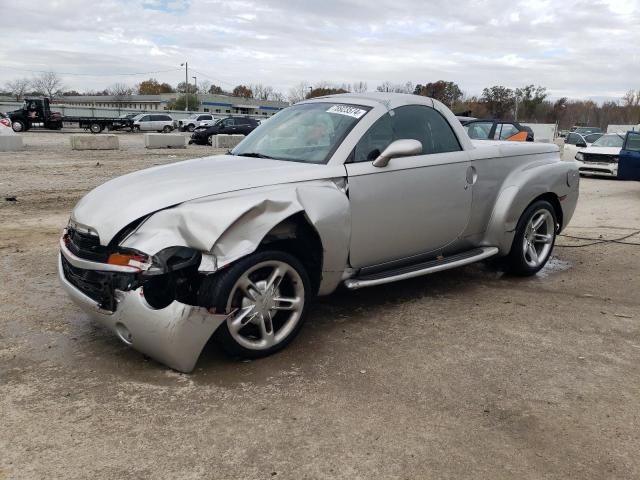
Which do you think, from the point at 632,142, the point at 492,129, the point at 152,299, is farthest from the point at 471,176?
the point at 492,129

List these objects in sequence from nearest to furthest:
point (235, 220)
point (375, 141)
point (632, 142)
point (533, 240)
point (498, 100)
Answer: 1. point (235, 220)
2. point (375, 141)
3. point (533, 240)
4. point (632, 142)
5. point (498, 100)

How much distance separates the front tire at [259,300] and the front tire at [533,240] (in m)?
2.65

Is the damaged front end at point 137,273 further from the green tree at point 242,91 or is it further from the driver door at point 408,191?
the green tree at point 242,91

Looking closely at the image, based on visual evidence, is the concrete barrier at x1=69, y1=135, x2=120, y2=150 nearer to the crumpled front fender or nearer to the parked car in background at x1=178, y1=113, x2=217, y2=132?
the crumpled front fender

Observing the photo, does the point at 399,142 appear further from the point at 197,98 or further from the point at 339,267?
the point at 197,98

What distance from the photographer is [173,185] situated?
12.0 feet

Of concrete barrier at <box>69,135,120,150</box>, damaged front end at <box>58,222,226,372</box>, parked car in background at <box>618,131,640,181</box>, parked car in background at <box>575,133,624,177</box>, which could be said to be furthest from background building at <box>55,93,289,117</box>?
damaged front end at <box>58,222,226,372</box>

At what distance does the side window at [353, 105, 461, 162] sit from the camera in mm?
4297

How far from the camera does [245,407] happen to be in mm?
3141

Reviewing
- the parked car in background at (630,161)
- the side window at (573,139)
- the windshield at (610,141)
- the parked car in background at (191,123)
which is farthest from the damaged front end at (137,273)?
the parked car in background at (191,123)

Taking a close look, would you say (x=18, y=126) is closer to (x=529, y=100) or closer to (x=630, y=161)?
(x=630, y=161)

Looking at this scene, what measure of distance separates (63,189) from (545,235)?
9635 millimetres

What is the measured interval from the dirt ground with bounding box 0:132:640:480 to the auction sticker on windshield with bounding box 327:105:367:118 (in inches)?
63.4

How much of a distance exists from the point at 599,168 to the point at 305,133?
15183mm
